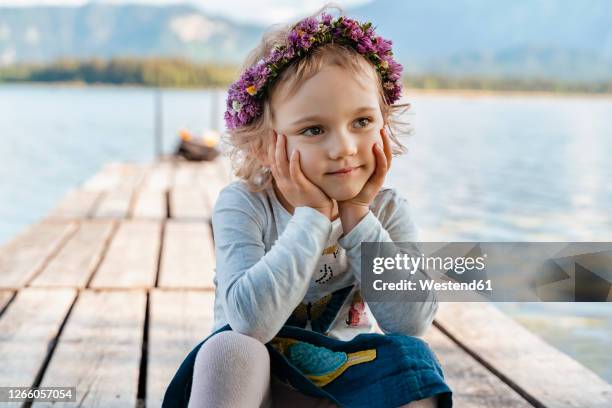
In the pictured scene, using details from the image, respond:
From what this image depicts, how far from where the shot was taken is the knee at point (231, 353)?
1.36 meters

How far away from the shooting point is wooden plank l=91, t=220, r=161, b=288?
9.53 feet

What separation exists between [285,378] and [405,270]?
0.32m

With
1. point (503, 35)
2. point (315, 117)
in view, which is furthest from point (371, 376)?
point (503, 35)

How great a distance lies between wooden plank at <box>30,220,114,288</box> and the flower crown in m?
1.51

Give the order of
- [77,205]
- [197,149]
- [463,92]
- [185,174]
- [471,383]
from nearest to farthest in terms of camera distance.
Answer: [471,383] → [77,205] → [185,174] → [197,149] → [463,92]

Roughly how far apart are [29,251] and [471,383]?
2.25m

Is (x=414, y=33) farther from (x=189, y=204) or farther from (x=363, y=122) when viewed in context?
(x=363, y=122)

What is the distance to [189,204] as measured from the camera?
511 cm

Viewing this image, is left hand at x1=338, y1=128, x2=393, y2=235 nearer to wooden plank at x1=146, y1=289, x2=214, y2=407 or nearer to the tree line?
wooden plank at x1=146, y1=289, x2=214, y2=407

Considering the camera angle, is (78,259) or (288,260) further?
(78,259)

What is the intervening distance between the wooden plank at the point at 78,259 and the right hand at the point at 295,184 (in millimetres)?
1583

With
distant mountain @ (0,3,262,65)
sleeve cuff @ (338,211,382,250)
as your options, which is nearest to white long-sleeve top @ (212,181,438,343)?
sleeve cuff @ (338,211,382,250)

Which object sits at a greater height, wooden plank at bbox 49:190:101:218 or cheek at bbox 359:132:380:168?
cheek at bbox 359:132:380:168

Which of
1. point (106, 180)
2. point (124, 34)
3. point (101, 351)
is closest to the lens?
point (101, 351)
